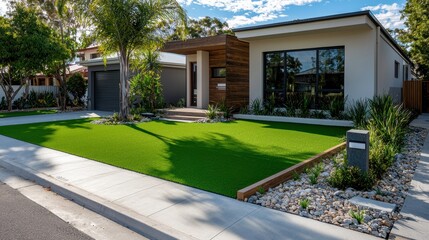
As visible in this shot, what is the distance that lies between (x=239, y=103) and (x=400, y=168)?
9.53m

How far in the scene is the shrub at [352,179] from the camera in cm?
476

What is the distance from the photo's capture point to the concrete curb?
3.51 meters

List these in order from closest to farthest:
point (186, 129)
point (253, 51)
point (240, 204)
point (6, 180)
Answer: point (240, 204) < point (6, 180) < point (186, 129) < point (253, 51)

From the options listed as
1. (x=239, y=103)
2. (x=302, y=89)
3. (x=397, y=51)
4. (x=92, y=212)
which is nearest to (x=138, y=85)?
(x=239, y=103)

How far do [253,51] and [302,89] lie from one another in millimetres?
2934

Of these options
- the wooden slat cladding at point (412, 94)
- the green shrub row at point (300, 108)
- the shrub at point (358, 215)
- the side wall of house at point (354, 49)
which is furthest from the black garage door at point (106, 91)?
the shrub at point (358, 215)

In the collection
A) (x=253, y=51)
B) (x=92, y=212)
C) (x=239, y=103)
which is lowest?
(x=92, y=212)

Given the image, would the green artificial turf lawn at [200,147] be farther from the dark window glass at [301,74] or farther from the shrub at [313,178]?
the dark window glass at [301,74]

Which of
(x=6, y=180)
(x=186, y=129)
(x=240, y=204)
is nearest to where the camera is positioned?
(x=240, y=204)

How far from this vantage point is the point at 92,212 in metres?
4.30

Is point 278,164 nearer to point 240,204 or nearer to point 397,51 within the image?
point 240,204

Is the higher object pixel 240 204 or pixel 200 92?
pixel 200 92

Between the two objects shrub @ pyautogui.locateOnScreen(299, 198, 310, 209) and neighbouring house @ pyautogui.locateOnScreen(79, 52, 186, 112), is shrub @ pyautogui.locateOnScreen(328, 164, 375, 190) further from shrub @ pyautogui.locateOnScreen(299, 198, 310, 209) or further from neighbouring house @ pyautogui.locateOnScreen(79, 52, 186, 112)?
neighbouring house @ pyautogui.locateOnScreen(79, 52, 186, 112)

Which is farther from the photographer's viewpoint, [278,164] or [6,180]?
[278,164]
